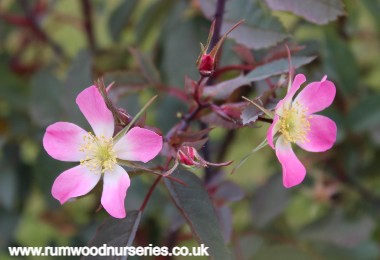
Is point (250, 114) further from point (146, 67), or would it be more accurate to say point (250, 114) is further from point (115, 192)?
point (146, 67)

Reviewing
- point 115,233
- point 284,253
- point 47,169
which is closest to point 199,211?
point 115,233

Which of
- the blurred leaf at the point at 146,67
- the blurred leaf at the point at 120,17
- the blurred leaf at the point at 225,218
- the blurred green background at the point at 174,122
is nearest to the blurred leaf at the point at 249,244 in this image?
the blurred green background at the point at 174,122

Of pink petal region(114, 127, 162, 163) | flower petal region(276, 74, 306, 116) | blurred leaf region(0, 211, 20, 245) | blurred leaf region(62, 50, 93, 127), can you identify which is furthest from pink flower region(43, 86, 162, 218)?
blurred leaf region(0, 211, 20, 245)

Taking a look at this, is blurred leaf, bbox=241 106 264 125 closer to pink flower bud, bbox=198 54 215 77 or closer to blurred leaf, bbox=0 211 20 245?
pink flower bud, bbox=198 54 215 77

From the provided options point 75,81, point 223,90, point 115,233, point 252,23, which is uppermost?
point 75,81

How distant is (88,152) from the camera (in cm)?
59

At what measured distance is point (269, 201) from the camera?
3.19ft

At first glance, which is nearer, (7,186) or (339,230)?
(339,230)

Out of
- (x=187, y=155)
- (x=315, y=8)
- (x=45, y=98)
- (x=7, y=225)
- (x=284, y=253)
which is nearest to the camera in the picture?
(x=187, y=155)

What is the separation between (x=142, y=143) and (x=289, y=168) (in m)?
0.12

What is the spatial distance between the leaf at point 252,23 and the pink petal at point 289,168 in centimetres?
15

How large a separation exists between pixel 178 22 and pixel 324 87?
1.60ft

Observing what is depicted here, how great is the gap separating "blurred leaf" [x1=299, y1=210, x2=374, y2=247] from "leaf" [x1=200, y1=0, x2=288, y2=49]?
370 millimetres

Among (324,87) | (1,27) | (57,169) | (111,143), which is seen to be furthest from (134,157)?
(1,27)
